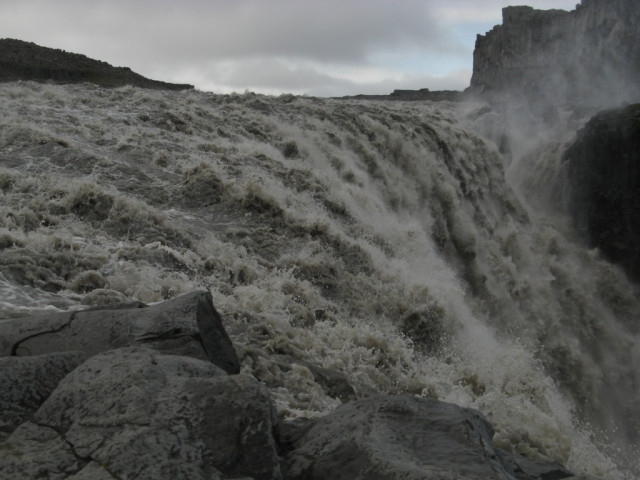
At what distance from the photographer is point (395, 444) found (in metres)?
3.98

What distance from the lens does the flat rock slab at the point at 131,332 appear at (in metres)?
5.09

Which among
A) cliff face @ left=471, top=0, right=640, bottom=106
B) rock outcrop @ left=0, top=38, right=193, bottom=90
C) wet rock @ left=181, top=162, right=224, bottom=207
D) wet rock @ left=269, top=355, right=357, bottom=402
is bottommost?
wet rock @ left=269, top=355, right=357, bottom=402

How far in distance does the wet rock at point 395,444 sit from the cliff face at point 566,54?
33.2 m

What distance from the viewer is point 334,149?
1589 cm

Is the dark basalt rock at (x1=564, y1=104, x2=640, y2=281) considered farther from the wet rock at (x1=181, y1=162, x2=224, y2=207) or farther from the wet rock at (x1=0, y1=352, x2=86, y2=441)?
the wet rock at (x1=0, y1=352, x2=86, y2=441)

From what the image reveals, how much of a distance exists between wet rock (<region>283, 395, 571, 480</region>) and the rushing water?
2.05 metres

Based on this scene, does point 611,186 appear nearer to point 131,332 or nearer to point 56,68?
point 56,68

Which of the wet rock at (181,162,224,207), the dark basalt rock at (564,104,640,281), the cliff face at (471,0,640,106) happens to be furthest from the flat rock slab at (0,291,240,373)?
the cliff face at (471,0,640,106)

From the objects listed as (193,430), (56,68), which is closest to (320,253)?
(193,430)

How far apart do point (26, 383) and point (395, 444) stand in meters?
2.29

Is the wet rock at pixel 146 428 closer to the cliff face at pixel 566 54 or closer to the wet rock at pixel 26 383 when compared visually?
the wet rock at pixel 26 383

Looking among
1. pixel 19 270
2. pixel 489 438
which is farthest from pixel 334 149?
pixel 489 438

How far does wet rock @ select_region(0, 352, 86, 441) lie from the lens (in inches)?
152

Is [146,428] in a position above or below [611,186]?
above
